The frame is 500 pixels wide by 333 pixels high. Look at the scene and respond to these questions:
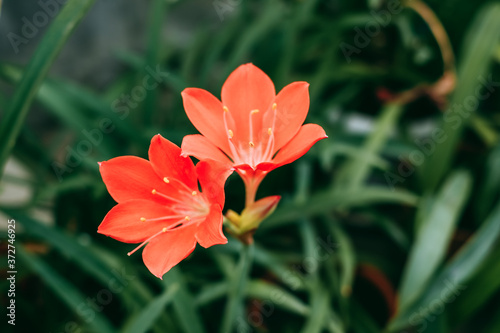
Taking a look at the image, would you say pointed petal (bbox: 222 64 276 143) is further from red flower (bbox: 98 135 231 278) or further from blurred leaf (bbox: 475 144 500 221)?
blurred leaf (bbox: 475 144 500 221)

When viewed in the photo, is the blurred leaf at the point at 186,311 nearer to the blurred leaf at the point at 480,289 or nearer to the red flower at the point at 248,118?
the red flower at the point at 248,118

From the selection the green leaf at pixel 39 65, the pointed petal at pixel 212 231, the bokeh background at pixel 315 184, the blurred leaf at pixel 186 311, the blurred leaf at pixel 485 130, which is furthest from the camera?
the blurred leaf at pixel 485 130

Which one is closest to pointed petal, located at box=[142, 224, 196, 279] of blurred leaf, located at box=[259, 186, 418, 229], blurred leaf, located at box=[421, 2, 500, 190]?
blurred leaf, located at box=[259, 186, 418, 229]

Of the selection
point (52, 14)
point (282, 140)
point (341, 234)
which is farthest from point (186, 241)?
point (52, 14)

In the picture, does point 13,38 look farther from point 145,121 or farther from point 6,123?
point 6,123

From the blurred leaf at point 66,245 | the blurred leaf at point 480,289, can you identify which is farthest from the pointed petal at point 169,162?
the blurred leaf at point 480,289

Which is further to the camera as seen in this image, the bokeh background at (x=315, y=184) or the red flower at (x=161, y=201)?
the bokeh background at (x=315, y=184)
